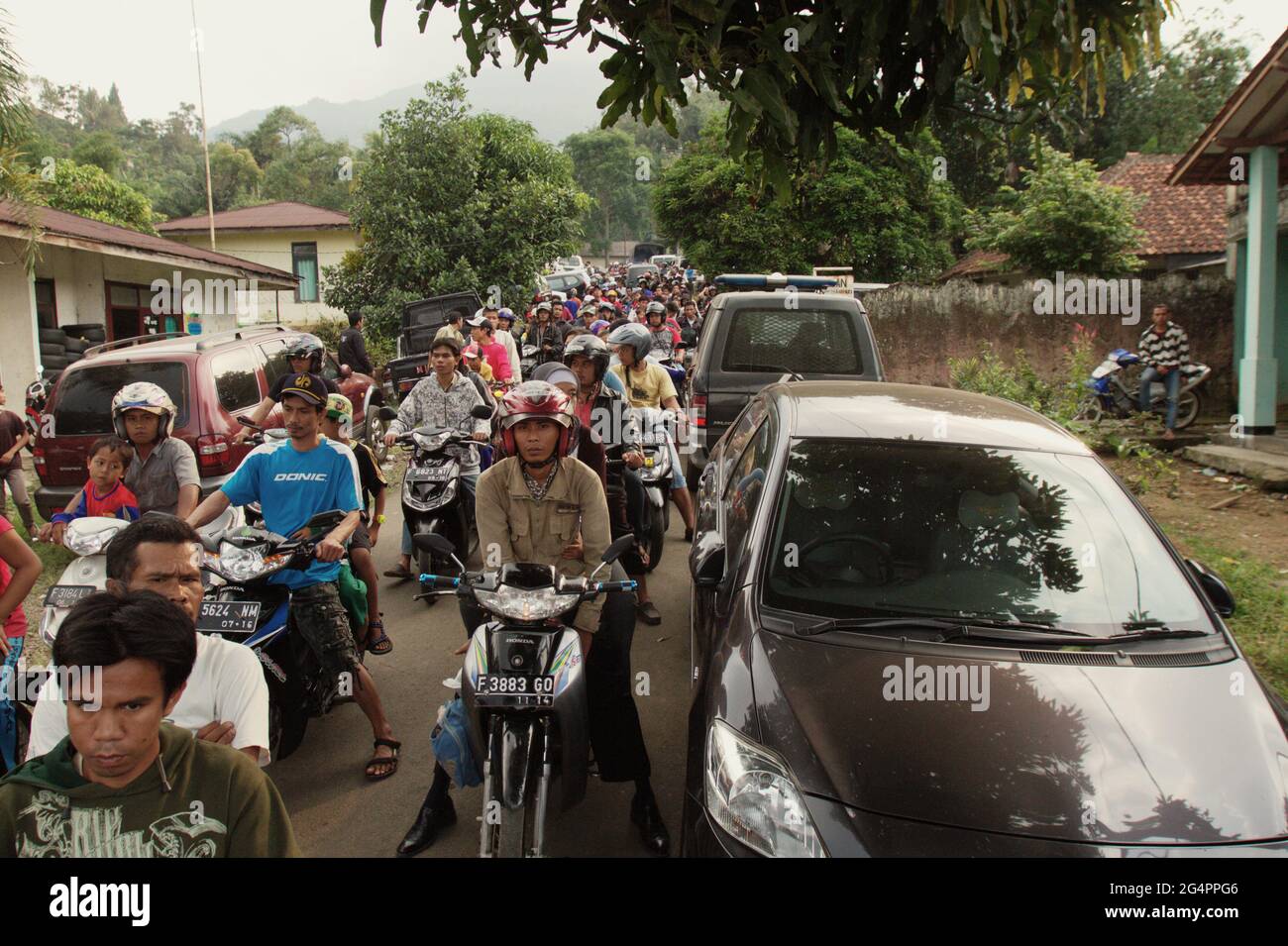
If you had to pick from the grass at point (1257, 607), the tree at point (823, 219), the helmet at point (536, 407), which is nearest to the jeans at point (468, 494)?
the helmet at point (536, 407)

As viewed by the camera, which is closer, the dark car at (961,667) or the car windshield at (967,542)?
the dark car at (961,667)

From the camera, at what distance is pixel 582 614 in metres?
3.90

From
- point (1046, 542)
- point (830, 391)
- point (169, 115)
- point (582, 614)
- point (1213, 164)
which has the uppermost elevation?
point (169, 115)

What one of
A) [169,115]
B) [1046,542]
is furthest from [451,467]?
[169,115]

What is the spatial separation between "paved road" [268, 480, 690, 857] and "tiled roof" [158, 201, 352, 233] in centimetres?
2664

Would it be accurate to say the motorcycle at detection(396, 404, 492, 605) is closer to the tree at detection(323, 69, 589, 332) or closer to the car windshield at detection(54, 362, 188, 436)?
the car windshield at detection(54, 362, 188, 436)

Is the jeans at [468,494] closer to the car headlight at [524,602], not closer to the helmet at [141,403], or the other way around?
the helmet at [141,403]

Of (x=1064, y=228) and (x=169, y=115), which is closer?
(x=1064, y=228)

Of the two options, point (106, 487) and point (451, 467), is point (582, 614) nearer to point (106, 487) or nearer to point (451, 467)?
point (106, 487)

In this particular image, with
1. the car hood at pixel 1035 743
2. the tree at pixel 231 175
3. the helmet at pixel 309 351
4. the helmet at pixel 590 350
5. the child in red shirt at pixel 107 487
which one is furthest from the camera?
the tree at pixel 231 175

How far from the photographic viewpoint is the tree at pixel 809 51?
4051 mm

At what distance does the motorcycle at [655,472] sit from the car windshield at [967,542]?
3225 millimetres
